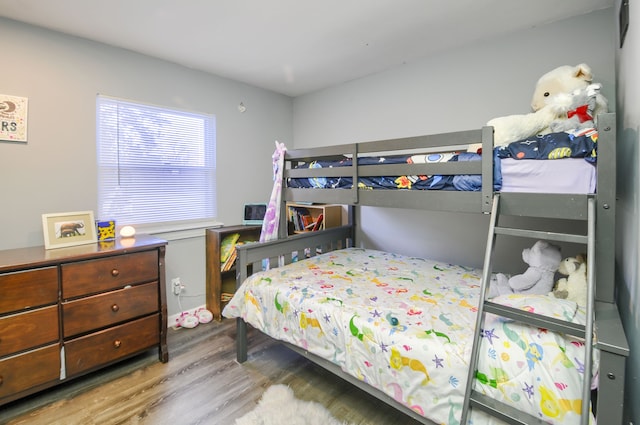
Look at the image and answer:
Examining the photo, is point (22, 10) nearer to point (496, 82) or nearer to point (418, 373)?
point (418, 373)

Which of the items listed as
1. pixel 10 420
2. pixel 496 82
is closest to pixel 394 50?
pixel 496 82

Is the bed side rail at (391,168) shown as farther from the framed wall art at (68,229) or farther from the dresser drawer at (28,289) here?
the dresser drawer at (28,289)

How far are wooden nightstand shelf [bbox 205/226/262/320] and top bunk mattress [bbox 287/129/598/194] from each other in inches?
75.9

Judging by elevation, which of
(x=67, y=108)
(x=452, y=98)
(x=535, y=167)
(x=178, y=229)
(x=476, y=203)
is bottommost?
(x=178, y=229)

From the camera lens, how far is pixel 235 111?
335 centimetres

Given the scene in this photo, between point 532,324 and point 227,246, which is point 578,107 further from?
point 227,246

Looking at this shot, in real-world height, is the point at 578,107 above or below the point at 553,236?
above

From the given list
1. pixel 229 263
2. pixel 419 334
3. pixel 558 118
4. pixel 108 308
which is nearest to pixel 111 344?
pixel 108 308

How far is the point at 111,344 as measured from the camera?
2.06 metres

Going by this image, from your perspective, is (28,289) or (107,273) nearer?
(28,289)

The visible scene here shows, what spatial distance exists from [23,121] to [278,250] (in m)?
2.02

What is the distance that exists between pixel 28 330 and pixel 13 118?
1.43 m

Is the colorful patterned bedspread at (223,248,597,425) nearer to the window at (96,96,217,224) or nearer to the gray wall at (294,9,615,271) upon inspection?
the gray wall at (294,9,615,271)

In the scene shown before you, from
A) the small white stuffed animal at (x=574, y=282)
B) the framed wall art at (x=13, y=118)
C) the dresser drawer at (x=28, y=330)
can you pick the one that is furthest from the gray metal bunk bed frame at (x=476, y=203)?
the framed wall art at (x=13, y=118)
